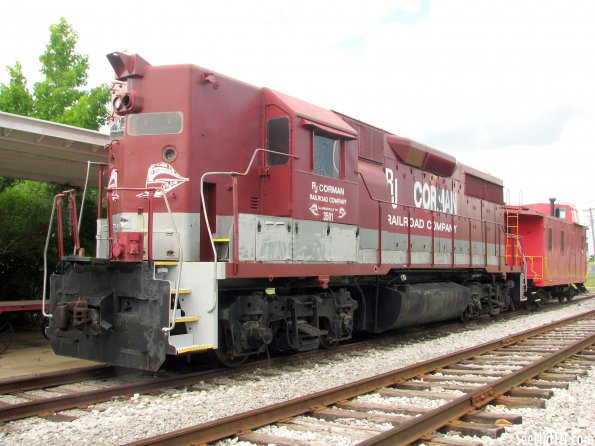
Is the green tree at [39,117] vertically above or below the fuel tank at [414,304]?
above

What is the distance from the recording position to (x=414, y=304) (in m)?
10.4

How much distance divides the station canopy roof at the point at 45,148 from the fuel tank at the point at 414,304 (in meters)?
5.61

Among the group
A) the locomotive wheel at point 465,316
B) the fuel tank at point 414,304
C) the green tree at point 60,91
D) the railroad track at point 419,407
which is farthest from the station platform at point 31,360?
the green tree at point 60,91

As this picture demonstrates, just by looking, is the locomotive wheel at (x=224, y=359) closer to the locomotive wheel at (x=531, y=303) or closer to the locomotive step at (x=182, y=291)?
the locomotive step at (x=182, y=291)

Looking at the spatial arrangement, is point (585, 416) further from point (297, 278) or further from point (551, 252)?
point (551, 252)

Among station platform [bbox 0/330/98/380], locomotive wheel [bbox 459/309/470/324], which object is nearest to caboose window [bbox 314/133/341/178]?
station platform [bbox 0/330/98/380]

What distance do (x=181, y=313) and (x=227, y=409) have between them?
52.0 inches

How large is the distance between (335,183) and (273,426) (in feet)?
13.7

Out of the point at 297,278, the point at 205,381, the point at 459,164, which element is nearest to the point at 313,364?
the point at 297,278

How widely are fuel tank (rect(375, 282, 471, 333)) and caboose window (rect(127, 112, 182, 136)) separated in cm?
515

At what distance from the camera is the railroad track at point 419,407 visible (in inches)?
181

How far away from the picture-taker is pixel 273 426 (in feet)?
16.3

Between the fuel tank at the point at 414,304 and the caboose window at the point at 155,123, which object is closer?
the caboose window at the point at 155,123

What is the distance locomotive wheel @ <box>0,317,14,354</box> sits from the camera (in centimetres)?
942
